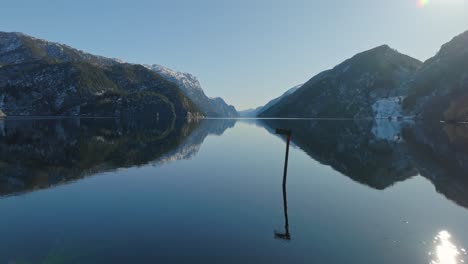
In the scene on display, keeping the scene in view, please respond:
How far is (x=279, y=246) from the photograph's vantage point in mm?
19391

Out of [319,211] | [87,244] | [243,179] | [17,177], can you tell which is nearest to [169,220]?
[87,244]

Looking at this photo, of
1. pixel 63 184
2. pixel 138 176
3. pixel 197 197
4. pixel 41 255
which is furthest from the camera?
pixel 138 176

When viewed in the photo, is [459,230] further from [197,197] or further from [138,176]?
[138,176]

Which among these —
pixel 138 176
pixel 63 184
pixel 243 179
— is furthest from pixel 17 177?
pixel 243 179

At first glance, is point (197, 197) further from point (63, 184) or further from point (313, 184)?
point (63, 184)

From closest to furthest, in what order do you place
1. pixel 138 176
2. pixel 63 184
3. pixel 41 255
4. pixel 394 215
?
pixel 41 255, pixel 394 215, pixel 63 184, pixel 138 176

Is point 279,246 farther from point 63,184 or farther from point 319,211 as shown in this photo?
point 63,184

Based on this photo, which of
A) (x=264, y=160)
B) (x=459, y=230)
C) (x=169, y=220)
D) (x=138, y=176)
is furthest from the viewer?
(x=264, y=160)

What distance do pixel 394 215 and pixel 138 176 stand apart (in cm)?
3412

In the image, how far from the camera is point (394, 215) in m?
26.4

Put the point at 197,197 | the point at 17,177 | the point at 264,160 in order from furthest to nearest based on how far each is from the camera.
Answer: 1. the point at 264,160
2. the point at 17,177
3. the point at 197,197

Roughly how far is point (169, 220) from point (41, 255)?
9.32 meters

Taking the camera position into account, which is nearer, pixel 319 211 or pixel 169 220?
pixel 169 220

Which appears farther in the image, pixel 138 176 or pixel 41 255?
pixel 138 176
